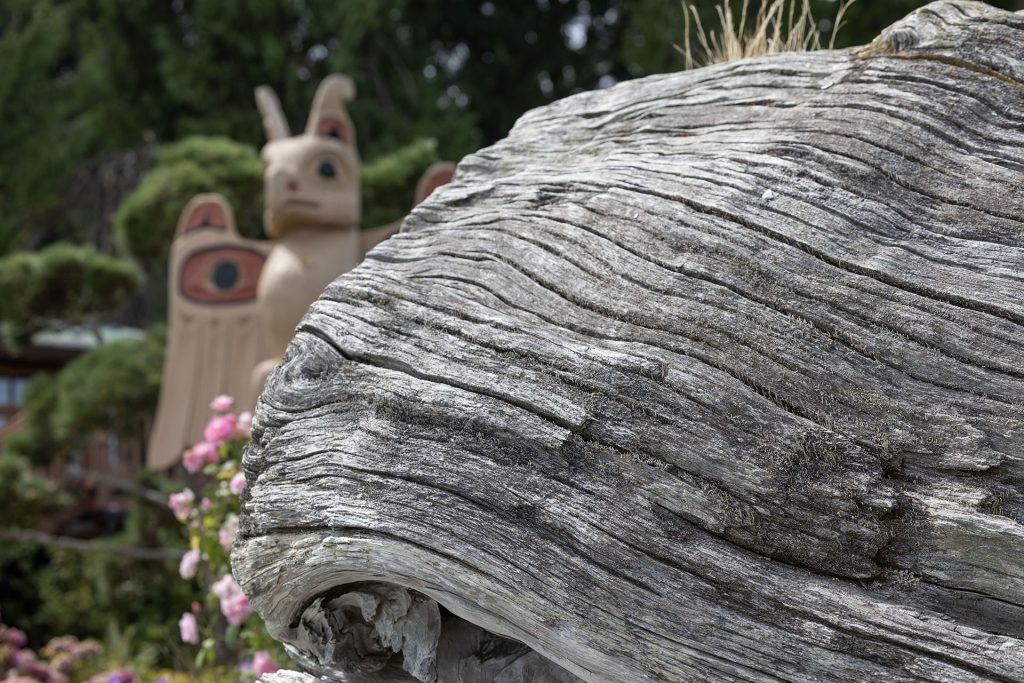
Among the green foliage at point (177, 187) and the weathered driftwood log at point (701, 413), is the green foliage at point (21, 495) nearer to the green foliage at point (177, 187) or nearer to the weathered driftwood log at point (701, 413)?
the green foliage at point (177, 187)

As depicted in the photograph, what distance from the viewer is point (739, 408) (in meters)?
1.37

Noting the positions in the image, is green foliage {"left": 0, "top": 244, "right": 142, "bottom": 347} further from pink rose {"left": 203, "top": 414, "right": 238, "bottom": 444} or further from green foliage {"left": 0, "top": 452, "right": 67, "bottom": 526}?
pink rose {"left": 203, "top": 414, "right": 238, "bottom": 444}

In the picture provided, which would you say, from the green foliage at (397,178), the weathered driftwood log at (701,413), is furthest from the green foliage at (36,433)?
the weathered driftwood log at (701,413)

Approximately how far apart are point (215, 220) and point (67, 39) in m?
7.84

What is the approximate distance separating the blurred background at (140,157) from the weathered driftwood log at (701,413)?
610 cm

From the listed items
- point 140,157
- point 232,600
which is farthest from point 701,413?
point 140,157

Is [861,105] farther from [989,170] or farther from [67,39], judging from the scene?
[67,39]

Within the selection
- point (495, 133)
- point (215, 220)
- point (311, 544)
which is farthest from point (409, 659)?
point (495, 133)

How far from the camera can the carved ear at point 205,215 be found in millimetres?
7242

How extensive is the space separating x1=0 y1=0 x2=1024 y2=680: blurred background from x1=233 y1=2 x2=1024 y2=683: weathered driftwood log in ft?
20.0

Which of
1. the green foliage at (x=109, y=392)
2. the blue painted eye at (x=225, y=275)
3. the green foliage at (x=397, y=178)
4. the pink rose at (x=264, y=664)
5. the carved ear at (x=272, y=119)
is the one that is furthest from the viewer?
the green foliage at (x=397, y=178)

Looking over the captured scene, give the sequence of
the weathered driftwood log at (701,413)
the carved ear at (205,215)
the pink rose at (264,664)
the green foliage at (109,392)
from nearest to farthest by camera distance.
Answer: the weathered driftwood log at (701,413)
the pink rose at (264,664)
the carved ear at (205,215)
the green foliage at (109,392)

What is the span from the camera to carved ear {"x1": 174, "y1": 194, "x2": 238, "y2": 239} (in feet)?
23.8

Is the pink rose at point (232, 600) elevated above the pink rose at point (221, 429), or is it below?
below
